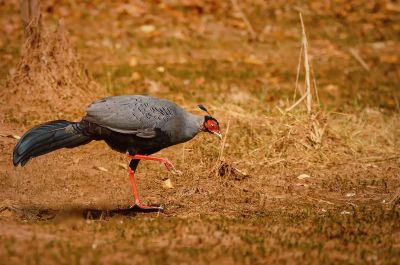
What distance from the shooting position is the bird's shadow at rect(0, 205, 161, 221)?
5.83 metres

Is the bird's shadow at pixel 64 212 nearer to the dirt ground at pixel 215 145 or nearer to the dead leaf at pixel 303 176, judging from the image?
the dirt ground at pixel 215 145

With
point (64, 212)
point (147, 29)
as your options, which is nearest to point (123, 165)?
point (64, 212)

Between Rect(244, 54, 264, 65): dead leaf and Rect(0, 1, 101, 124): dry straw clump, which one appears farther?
Rect(244, 54, 264, 65): dead leaf

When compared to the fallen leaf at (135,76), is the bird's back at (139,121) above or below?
above

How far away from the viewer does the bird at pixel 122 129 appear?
19.1 ft

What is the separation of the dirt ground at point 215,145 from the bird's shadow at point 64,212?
17 mm

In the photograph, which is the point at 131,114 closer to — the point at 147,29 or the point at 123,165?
the point at 123,165

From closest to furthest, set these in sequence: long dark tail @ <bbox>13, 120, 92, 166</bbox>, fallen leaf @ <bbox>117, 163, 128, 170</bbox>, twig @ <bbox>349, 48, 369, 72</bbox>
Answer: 1. long dark tail @ <bbox>13, 120, 92, 166</bbox>
2. fallen leaf @ <bbox>117, 163, 128, 170</bbox>
3. twig @ <bbox>349, 48, 369, 72</bbox>

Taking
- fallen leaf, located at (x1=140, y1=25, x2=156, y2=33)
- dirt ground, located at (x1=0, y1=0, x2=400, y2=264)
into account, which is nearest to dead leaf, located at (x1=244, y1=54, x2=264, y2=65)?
dirt ground, located at (x1=0, y1=0, x2=400, y2=264)

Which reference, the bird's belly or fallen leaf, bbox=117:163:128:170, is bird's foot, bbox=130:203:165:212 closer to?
the bird's belly

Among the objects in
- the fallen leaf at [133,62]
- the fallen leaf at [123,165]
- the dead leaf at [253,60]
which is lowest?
the dead leaf at [253,60]

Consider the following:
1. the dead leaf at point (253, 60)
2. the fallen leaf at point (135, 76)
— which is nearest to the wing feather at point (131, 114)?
the fallen leaf at point (135, 76)

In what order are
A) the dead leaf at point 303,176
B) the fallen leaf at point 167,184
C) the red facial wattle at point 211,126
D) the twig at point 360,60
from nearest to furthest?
the red facial wattle at point 211,126 → the fallen leaf at point 167,184 → the dead leaf at point 303,176 → the twig at point 360,60

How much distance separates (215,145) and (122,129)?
2.09 meters
